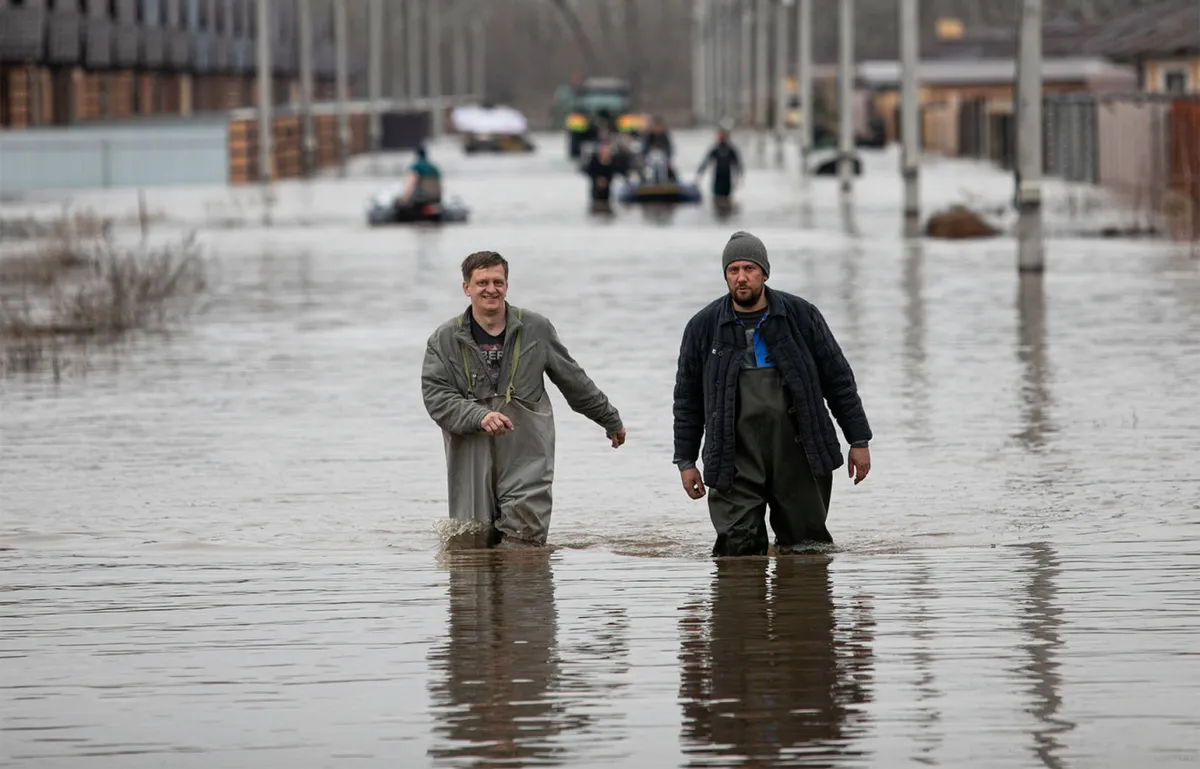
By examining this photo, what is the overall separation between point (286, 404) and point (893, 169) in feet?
186

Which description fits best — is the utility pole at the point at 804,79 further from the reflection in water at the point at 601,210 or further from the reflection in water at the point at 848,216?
the reflection in water at the point at 601,210

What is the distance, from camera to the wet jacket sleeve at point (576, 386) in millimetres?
10461

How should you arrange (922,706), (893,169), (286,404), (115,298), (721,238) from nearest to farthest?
(922,706) → (286,404) → (115,298) → (721,238) → (893,169)

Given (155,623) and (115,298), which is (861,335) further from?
(155,623)

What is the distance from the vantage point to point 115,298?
25.0 metres

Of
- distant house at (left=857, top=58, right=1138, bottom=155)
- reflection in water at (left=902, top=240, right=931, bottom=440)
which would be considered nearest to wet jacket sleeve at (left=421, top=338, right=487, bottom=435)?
reflection in water at (left=902, top=240, right=931, bottom=440)

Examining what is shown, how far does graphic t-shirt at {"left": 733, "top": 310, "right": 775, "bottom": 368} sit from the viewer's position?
9.84 meters

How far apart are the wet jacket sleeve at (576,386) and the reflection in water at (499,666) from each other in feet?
2.17

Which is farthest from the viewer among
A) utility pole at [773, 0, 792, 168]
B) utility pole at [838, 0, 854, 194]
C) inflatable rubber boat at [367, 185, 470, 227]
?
utility pole at [773, 0, 792, 168]

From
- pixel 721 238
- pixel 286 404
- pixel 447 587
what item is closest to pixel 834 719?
pixel 447 587

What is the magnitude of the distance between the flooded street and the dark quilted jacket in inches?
20.7

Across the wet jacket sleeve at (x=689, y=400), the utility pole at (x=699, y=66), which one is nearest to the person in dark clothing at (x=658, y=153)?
the wet jacket sleeve at (x=689, y=400)

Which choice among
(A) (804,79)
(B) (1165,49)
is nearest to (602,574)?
(B) (1165,49)

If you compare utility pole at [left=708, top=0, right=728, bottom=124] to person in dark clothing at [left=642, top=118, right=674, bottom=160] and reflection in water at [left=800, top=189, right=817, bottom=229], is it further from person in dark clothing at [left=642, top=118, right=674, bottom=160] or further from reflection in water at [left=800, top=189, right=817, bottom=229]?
reflection in water at [left=800, top=189, right=817, bottom=229]
